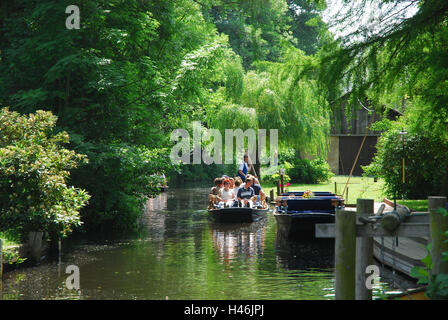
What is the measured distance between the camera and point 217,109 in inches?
1141

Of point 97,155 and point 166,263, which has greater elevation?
point 97,155

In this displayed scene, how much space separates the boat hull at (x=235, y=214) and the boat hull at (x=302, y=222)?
10.5 ft

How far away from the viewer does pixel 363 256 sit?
6.36 metres

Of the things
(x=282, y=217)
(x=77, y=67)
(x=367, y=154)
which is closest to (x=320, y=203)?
(x=282, y=217)

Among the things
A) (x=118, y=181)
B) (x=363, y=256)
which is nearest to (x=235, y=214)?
(x=118, y=181)

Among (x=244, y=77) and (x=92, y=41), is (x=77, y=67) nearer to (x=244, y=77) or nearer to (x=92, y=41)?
(x=92, y=41)

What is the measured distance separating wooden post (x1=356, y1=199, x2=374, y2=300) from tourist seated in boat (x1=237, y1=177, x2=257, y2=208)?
12196mm

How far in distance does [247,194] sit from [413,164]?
614 centimetres

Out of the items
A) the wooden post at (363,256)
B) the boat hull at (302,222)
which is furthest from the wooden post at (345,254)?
the boat hull at (302,222)

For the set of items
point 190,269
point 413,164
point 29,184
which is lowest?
point 190,269

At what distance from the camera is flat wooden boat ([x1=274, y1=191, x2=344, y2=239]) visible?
14583 mm

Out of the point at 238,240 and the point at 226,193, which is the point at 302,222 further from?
the point at 226,193
